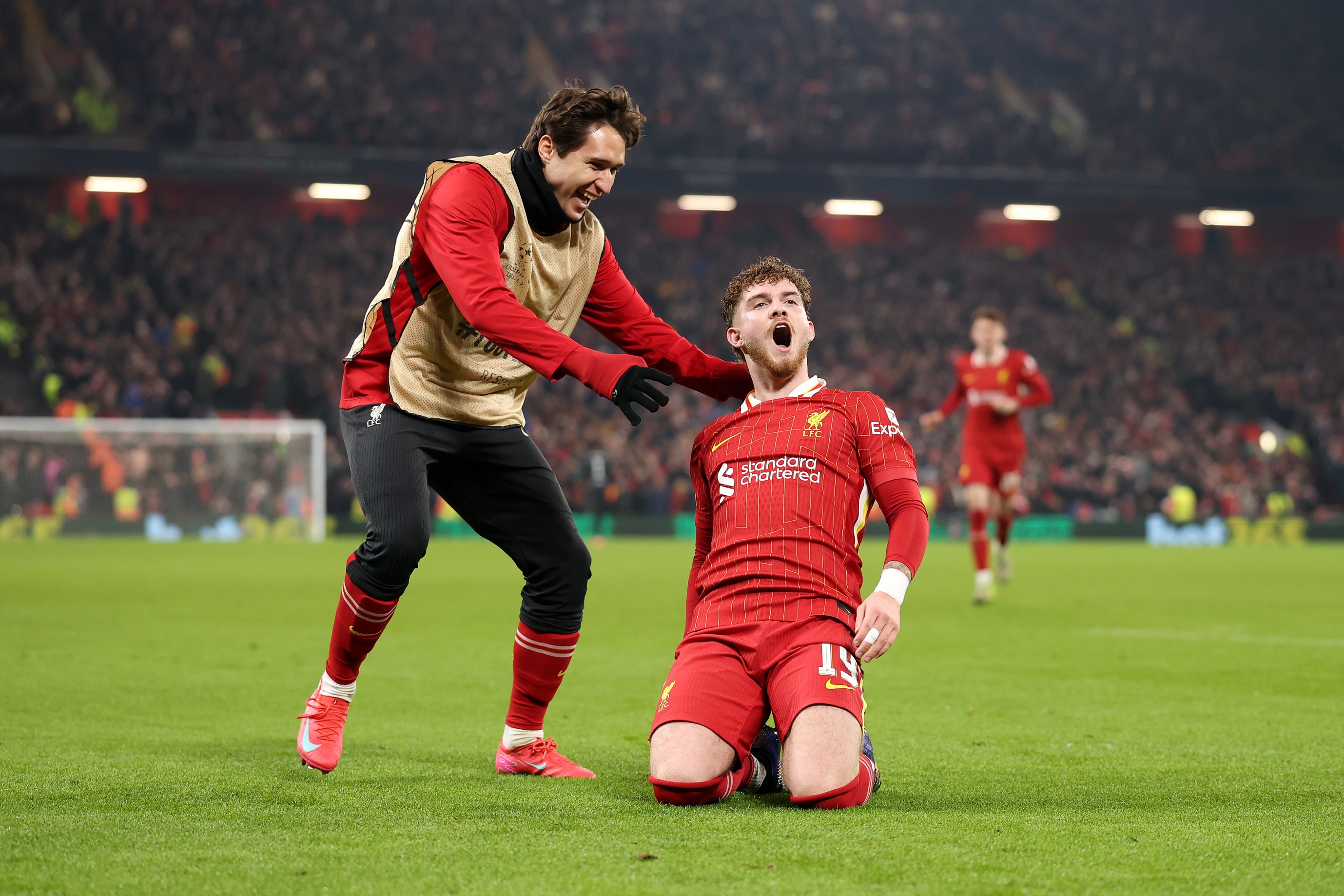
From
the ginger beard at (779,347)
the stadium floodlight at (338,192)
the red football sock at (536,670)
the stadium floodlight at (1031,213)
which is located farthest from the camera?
the stadium floodlight at (1031,213)

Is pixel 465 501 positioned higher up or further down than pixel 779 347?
further down

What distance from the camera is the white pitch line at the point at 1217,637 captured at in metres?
7.98

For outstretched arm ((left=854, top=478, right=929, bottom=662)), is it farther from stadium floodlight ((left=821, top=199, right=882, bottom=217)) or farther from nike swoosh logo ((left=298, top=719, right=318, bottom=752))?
stadium floodlight ((left=821, top=199, right=882, bottom=217))

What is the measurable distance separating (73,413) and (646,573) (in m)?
13.9

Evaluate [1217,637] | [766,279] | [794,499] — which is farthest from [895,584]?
[1217,637]

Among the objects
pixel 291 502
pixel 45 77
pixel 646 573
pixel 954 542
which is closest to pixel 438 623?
pixel 646 573

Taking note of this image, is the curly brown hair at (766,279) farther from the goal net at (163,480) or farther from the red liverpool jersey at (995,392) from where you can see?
the goal net at (163,480)

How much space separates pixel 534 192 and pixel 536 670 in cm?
145

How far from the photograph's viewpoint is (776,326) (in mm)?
4035

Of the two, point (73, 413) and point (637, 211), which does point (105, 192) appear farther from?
point (637, 211)

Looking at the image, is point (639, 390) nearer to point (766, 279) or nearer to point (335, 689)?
point (766, 279)

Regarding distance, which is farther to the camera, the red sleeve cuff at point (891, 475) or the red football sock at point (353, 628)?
the red football sock at point (353, 628)

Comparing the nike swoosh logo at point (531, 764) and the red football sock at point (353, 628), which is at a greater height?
the red football sock at point (353, 628)

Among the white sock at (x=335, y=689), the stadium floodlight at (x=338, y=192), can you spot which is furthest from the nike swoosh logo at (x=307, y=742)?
the stadium floodlight at (x=338, y=192)
